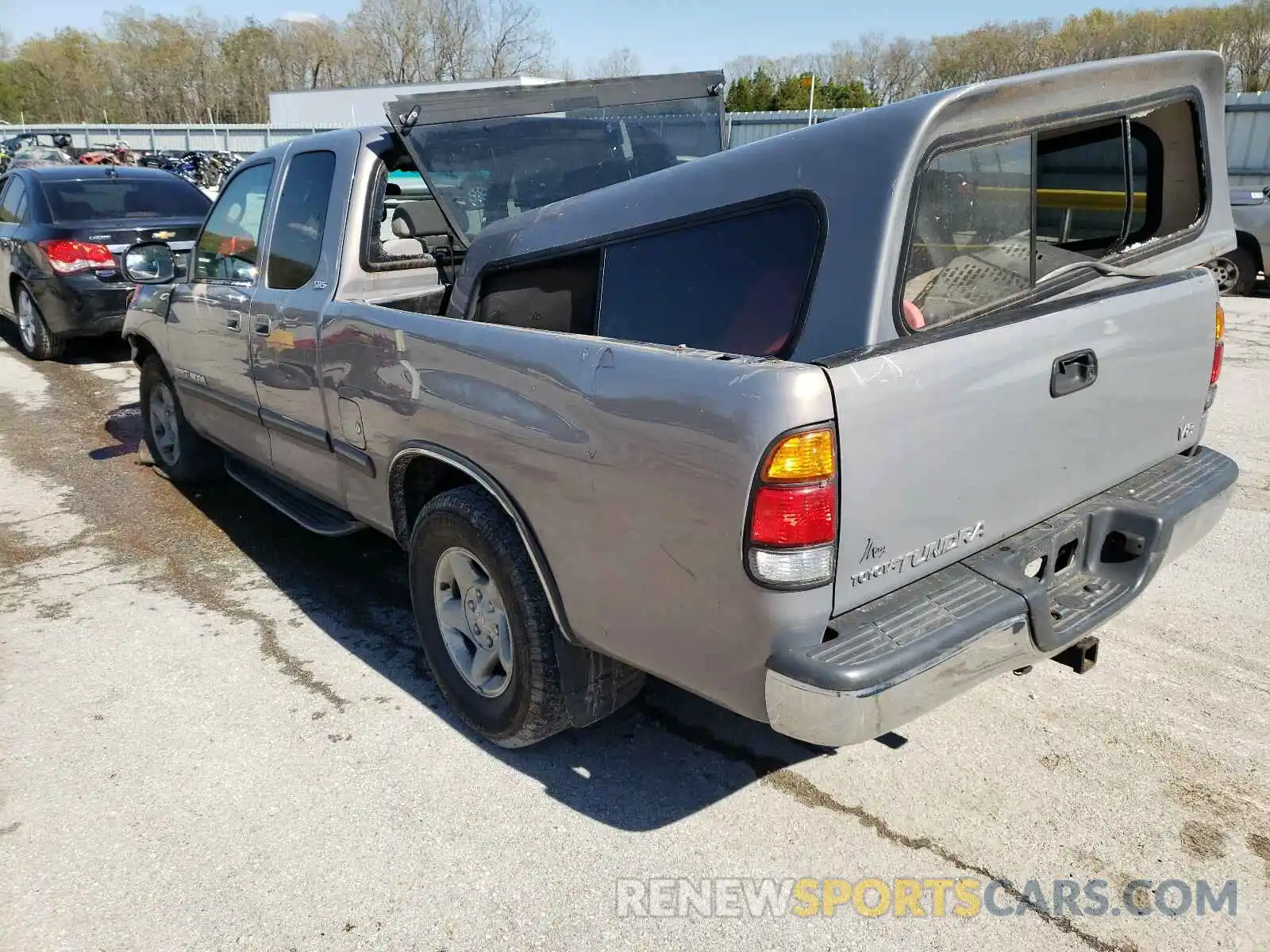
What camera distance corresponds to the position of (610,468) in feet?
7.71

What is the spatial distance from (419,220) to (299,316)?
2.10ft

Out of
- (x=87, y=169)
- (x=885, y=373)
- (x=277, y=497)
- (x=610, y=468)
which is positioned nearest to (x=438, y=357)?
(x=610, y=468)

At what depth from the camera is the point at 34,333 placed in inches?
365

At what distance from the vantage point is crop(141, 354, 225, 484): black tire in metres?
5.47

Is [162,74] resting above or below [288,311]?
above

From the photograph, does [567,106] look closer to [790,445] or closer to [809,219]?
[809,219]

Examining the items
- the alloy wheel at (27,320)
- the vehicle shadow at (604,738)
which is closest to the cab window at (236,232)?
the vehicle shadow at (604,738)

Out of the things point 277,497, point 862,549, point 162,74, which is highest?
point 162,74

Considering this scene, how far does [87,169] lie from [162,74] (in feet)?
312

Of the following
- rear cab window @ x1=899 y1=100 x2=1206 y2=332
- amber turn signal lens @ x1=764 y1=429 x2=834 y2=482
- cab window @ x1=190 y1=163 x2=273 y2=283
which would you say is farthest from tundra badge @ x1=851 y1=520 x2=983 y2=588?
cab window @ x1=190 y1=163 x2=273 y2=283

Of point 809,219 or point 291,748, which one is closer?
point 809,219

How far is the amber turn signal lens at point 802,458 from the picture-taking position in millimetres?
1997

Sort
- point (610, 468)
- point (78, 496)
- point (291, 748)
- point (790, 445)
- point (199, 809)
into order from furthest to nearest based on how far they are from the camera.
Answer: point (78, 496)
point (291, 748)
point (199, 809)
point (610, 468)
point (790, 445)

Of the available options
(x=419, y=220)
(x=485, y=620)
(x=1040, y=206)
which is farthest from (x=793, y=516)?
(x=419, y=220)
